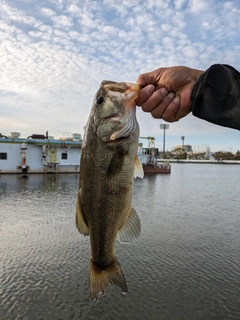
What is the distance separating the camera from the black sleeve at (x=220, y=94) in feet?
7.86

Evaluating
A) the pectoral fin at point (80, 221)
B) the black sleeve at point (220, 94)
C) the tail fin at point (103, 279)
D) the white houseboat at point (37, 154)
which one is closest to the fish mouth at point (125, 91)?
the black sleeve at point (220, 94)

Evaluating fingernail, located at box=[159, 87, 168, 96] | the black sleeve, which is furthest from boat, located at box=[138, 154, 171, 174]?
the black sleeve

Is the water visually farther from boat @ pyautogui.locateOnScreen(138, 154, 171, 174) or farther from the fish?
boat @ pyautogui.locateOnScreen(138, 154, 171, 174)

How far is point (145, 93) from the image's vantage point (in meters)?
2.67

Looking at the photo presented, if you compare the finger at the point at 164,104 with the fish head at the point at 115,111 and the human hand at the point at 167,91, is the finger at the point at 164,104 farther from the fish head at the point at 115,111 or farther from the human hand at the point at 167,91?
the fish head at the point at 115,111

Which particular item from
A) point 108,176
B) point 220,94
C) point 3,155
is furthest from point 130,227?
point 3,155

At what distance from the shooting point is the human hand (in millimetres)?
2678

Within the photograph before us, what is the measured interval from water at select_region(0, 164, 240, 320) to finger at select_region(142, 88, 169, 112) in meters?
5.80

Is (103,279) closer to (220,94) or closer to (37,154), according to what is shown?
(220,94)

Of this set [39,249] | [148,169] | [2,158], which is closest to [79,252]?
[39,249]

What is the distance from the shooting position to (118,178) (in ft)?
8.51

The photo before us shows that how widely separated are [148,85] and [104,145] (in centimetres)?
78

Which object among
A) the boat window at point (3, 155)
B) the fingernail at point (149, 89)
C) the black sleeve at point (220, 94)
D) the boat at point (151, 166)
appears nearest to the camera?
the black sleeve at point (220, 94)

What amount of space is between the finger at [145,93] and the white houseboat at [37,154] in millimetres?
36596
